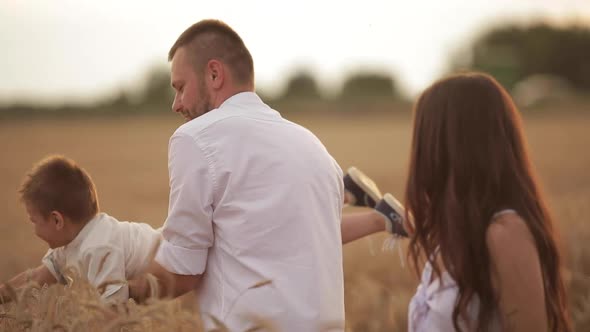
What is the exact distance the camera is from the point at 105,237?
285cm

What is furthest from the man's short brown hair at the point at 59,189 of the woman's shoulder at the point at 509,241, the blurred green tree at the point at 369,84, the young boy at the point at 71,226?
the blurred green tree at the point at 369,84

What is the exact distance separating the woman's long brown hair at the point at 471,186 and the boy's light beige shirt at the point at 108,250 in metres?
0.88

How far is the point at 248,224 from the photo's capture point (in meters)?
2.50

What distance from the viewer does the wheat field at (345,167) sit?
4.19m

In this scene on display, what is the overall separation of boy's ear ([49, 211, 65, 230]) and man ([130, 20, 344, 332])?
1.39ft

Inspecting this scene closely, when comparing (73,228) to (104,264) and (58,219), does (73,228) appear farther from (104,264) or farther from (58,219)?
(104,264)

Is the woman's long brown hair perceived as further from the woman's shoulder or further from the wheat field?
the wheat field

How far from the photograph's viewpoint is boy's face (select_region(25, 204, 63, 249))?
2877 mm

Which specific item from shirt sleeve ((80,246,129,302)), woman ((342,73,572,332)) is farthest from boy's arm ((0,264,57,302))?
woman ((342,73,572,332))

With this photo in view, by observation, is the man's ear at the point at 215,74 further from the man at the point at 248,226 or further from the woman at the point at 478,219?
the woman at the point at 478,219

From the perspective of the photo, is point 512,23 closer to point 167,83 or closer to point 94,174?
point 167,83

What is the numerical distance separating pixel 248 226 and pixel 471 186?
2.10 feet

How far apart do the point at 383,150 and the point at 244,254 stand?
2079 centimetres

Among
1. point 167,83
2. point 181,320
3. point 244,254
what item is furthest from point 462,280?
point 167,83
